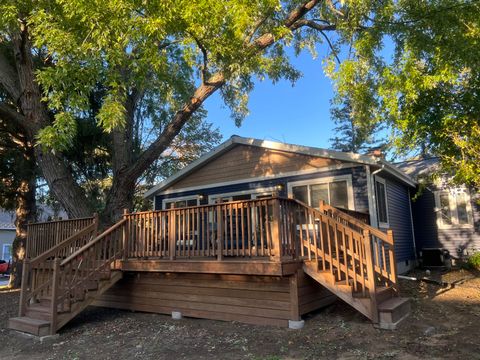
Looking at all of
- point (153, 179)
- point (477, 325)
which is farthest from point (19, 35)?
point (153, 179)

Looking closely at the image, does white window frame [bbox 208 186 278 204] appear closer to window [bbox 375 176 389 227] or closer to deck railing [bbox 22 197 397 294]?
window [bbox 375 176 389 227]

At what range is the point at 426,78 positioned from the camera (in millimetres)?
7875

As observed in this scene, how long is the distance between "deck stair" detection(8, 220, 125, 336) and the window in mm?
6644

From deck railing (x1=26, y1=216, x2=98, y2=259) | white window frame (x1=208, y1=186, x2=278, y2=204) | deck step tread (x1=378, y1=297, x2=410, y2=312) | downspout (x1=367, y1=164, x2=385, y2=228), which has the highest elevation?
white window frame (x1=208, y1=186, x2=278, y2=204)

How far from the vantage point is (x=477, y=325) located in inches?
236

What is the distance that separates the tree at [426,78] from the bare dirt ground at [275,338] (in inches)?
132

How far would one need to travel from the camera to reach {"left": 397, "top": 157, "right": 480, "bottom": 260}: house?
13.4m

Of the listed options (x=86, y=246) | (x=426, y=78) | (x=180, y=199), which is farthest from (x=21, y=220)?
(x=426, y=78)

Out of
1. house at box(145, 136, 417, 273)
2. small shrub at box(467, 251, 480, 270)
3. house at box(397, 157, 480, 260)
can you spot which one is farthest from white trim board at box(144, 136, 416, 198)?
small shrub at box(467, 251, 480, 270)

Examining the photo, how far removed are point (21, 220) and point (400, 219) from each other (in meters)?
13.8

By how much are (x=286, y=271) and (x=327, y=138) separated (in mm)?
31466

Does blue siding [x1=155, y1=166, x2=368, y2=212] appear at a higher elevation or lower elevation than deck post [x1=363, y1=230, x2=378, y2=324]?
higher

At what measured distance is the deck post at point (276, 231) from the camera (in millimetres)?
6254

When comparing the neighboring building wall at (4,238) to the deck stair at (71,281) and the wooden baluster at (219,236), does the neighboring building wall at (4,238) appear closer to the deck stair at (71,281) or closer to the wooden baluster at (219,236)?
the deck stair at (71,281)
